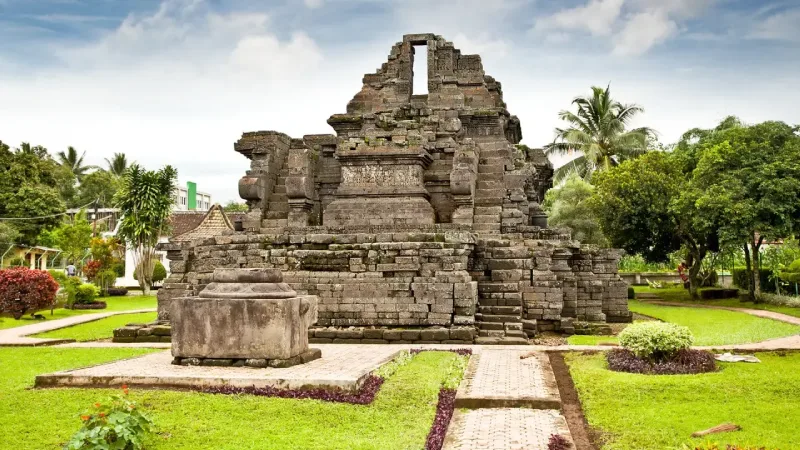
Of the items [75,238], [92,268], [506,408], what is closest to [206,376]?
[506,408]

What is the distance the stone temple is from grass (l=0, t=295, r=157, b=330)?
24.7ft

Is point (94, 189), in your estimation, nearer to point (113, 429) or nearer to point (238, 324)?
point (238, 324)

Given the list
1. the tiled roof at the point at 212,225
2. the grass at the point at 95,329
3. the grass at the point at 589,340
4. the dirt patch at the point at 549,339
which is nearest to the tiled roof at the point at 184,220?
the tiled roof at the point at 212,225

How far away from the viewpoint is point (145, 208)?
121 ft

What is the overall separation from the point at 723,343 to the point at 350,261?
7.51 meters

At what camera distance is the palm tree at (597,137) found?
45.9 m

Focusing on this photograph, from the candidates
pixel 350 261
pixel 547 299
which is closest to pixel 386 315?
pixel 350 261

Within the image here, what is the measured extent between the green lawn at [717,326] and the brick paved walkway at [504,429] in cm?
652

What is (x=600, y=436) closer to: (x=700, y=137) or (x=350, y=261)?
(x=350, y=261)

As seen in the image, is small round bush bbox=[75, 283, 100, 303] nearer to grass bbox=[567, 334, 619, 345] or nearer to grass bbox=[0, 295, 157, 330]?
grass bbox=[0, 295, 157, 330]

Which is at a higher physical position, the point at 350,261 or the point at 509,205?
the point at 509,205

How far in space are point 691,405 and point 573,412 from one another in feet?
4.22

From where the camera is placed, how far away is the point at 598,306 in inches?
661

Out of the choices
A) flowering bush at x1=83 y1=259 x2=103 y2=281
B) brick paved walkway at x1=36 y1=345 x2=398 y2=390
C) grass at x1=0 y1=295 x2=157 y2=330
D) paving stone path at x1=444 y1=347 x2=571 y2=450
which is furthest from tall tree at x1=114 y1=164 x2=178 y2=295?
paving stone path at x1=444 y1=347 x2=571 y2=450
